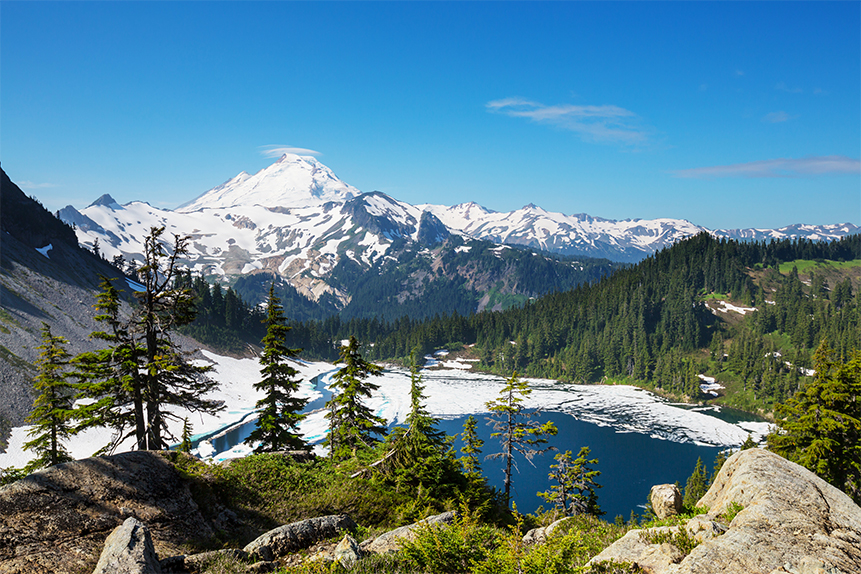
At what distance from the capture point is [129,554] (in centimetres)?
875

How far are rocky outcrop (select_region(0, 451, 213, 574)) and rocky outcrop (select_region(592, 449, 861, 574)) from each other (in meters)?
11.2

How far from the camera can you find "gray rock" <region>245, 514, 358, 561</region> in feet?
36.1

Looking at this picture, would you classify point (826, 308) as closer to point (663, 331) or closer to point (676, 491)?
point (663, 331)

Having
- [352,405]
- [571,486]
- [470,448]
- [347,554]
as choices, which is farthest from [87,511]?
[571,486]

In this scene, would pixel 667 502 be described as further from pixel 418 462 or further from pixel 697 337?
pixel 697 337

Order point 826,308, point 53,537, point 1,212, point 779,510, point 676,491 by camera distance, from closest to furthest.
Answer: point 53,537 < point 779,510 < point 676,491 < point 1,212 < point 826,308

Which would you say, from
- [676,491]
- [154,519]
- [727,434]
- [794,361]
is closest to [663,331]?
[794,361]

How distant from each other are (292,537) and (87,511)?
5046 millimetres

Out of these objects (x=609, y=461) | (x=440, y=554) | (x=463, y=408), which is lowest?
(x=463, y=408)

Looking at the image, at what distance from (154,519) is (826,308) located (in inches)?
8525

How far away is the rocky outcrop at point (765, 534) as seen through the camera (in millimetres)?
8898

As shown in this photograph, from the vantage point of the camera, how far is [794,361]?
433 ft

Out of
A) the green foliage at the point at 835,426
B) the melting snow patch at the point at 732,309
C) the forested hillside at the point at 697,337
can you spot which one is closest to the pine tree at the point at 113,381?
the green foliage at the point at 835,426

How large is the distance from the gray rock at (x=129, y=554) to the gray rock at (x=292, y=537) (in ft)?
7.78
